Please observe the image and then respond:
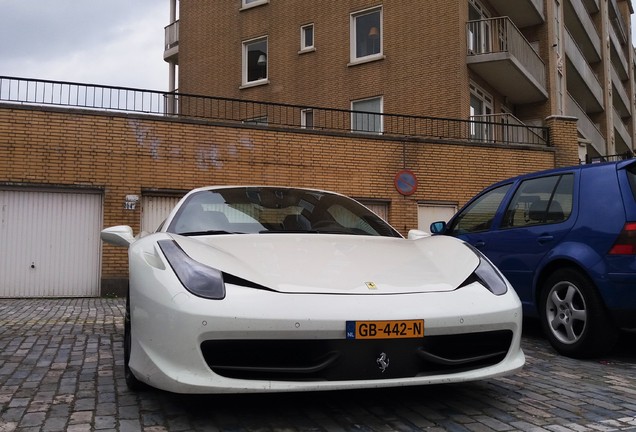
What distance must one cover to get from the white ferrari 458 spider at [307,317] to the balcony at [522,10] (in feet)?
58.0

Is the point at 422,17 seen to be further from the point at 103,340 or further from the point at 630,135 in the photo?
the point at 630,135

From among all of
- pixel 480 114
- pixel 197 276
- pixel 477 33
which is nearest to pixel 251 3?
pixel 477 33

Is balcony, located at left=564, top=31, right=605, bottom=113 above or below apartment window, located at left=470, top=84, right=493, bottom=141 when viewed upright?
above

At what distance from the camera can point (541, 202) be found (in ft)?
17.0

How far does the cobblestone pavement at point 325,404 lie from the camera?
9.19 ft

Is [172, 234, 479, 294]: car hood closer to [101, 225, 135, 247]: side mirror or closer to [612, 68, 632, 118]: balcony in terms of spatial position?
[101, 225, 135, 247]: side mirror

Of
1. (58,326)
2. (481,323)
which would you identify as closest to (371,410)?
(481,323)

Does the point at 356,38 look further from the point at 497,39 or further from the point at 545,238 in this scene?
the point at 545,238

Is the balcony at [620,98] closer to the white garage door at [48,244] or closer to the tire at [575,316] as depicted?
the white garage door at [48,244]

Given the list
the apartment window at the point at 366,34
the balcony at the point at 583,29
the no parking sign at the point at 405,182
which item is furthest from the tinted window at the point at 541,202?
the balcony at the point at 583,29

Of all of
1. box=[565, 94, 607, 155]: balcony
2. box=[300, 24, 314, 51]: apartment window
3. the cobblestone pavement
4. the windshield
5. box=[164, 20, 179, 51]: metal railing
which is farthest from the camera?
box=[164, 20, 179, 51]: metal railing

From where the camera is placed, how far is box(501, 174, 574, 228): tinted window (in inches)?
193

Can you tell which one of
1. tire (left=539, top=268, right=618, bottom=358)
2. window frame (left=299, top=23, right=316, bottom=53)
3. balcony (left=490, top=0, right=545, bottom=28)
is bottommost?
tire (left=539, top=268, right=618, bottom=358)

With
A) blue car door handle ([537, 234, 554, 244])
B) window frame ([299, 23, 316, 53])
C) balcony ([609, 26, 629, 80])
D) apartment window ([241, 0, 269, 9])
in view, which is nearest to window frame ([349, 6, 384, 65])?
window frame ([299, 23, 316, 53])
